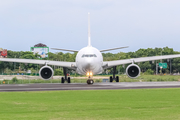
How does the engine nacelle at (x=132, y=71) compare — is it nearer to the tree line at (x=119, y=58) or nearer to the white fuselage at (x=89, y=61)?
the white fuselage at (x=89, y=61)

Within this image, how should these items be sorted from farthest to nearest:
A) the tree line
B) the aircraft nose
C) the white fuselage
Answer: the tree line, the white fuselage, the aircraft nose

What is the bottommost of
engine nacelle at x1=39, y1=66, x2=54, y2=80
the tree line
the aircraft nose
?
engine nacelle at x1=39, y1=66, x2=54, y2=80

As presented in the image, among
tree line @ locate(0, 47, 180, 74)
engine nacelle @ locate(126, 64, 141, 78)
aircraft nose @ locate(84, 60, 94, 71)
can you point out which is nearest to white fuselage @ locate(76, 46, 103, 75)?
aircraft nose @ locate(84, 60, 94, 71)

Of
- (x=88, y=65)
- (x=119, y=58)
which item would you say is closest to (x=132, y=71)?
(x=88, y=65)

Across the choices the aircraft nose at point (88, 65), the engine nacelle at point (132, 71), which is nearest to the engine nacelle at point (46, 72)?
the aircraft nose at point (88, 65)

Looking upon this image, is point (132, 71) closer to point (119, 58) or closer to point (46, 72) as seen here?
point (46, 72)

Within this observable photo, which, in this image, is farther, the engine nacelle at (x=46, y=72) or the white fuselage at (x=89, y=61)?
the engine nacelle at (x=46, y=72)

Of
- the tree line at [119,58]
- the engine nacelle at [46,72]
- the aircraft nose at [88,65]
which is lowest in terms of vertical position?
the engine nacelle at [46,72]

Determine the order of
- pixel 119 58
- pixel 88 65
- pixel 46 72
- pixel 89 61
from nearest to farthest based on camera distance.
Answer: pixel 89 61 → pixel 88 65 → pixel 46 72 → pixel 119 58

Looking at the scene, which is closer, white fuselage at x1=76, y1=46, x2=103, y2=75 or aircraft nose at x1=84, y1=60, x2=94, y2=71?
aircraft nose at x1=84, y1=60, x2=94, y2=71

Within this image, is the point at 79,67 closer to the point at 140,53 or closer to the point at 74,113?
the point at 74,113

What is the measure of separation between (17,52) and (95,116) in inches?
5952

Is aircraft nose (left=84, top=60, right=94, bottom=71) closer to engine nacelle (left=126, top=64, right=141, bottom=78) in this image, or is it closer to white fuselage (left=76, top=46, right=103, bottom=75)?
white fuselage (left=76, top=46, right=103, bottom=75)

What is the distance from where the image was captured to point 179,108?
13.3m
